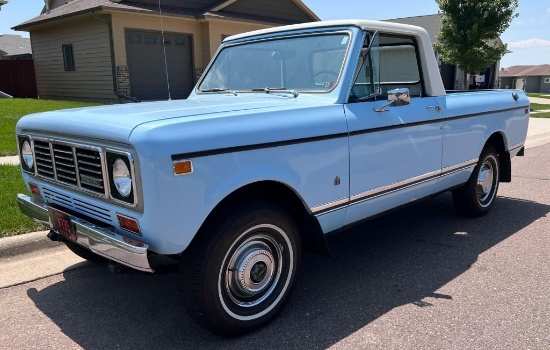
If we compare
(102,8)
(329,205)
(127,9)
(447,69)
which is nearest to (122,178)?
(329,205)

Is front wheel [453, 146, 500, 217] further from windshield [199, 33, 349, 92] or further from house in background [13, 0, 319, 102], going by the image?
house in background [13, 0, 319, 102]

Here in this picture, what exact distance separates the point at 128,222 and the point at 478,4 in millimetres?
19350

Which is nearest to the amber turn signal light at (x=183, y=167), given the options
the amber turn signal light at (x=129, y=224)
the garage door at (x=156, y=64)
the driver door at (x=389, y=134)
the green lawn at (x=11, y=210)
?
the amber turn signal light at (x=129, y=224)

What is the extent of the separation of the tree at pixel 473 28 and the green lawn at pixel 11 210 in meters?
17.6

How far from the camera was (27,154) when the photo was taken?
11.5ft

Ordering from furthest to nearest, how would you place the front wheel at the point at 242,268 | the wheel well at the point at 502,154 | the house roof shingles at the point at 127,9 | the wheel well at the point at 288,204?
the house roof shingles at the point at 127,9 < the wheel well at the point at 502,154 < the wheel well at the point at 288,204 < the front wheel at the point at 242,268

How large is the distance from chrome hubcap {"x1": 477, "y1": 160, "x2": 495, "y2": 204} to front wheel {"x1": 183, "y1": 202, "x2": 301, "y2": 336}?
2989mm

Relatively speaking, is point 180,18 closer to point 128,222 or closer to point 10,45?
point 128,222

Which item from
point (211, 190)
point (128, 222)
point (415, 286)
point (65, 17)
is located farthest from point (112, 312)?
point (65, 17)

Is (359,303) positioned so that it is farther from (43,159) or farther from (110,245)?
(43,159)

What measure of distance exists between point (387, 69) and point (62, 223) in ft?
9.55

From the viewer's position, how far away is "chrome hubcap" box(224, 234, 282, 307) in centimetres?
297

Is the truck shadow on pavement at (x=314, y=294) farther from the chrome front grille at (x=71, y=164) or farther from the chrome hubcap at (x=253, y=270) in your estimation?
the chrome front grille at (x=71, y=164)

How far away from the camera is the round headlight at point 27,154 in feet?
11.3
